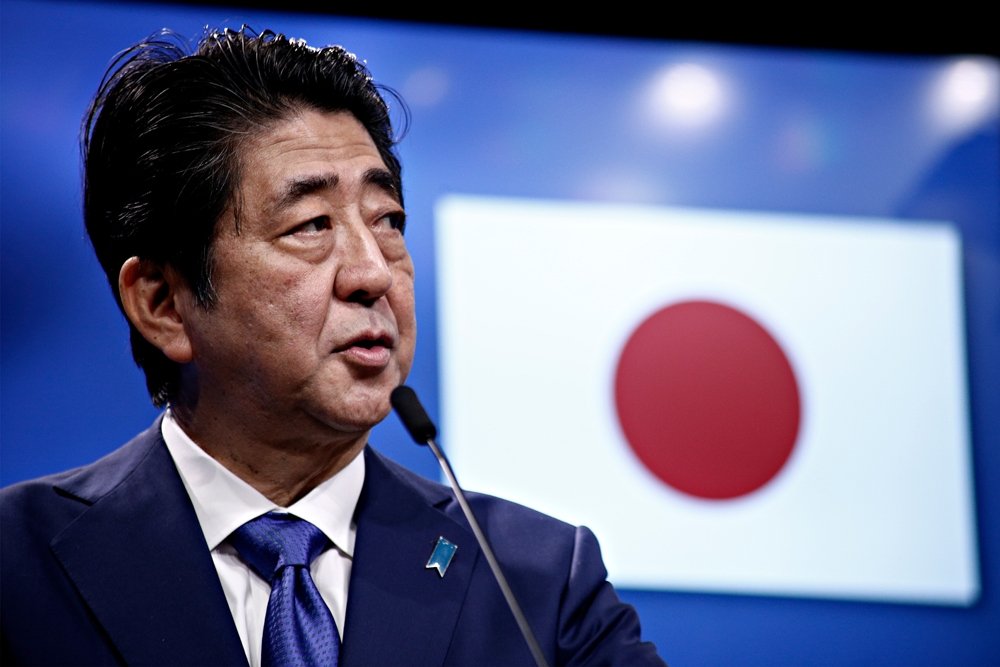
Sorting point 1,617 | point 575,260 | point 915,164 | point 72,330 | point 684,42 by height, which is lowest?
point 1,617

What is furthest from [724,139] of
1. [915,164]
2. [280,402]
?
[280,402]

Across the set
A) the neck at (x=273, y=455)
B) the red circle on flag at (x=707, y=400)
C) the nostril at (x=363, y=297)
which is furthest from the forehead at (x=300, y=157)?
the red circle on flag at (x=707, y=400)

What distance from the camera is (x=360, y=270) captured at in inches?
64.7

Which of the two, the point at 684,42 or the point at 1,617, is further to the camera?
the point at 684,42

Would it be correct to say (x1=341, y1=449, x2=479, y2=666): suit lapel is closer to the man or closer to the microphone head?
the man

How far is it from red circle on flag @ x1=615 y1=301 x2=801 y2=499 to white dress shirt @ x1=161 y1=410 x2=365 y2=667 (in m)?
0.76

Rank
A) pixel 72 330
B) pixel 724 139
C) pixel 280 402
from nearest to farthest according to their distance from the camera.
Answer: pixel 280 402 → pixel 72 330 → pixel 724 139

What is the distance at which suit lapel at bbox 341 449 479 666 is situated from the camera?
1.56 metres

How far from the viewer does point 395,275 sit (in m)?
1.72

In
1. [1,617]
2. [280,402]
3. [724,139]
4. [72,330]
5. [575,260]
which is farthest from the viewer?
A: [724,139]

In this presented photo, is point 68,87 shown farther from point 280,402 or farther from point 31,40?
point 280,402

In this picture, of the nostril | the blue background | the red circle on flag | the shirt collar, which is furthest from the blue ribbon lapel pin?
the red circle on flag

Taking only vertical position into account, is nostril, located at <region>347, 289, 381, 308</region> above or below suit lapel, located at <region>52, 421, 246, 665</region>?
above

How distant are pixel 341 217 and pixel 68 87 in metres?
0.88
